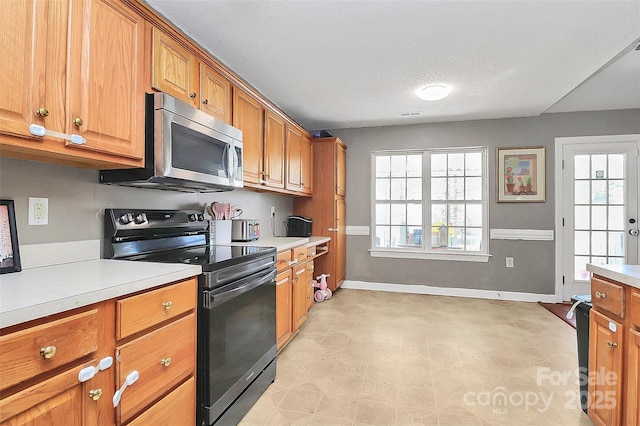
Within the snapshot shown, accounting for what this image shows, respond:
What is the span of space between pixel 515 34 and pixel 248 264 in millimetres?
2386

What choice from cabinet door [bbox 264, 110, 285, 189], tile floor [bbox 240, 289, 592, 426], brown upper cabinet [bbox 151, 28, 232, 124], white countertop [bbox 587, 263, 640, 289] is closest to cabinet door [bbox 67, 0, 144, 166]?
brown upper cabinet [bbox 151, 28, 232, 124]

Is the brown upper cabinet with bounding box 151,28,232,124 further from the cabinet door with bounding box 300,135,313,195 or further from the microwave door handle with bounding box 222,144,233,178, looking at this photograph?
the cabinet door with bounding box 300,135,313,195

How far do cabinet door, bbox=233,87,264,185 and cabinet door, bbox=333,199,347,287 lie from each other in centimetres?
176

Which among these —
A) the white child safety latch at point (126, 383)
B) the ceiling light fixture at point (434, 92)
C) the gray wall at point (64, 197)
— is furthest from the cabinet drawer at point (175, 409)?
the ceiling light fixture at point (434, 92)

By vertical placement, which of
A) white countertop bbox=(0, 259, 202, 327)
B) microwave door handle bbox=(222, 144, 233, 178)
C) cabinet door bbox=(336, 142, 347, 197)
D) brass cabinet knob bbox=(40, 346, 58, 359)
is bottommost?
brass cabinet knob bbox=(40, 346, 58, 359)

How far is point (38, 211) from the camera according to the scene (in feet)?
4.69

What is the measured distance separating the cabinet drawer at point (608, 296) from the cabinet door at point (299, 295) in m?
2.00

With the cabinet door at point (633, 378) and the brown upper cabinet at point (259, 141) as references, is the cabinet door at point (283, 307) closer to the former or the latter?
the brown upper cabinet at point (259, 141)

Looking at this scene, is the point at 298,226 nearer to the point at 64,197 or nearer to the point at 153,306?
the point at 64,197

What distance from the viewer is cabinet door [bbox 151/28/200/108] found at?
1.67 m

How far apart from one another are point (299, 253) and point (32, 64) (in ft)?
7.06

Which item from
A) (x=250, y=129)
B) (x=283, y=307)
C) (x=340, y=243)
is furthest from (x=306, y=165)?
(x=283, y=307)

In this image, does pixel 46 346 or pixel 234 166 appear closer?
pixel 46 346

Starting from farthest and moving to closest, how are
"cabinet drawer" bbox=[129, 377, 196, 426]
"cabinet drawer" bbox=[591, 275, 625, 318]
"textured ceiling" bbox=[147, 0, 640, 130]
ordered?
"textured ceiling" bbox=[147, 0, 640, 130] < "cabinet drawer" bbox=[591, 275, 625, 318] < "cabinet drawer" bbox=[129, 377, 196, 426]
